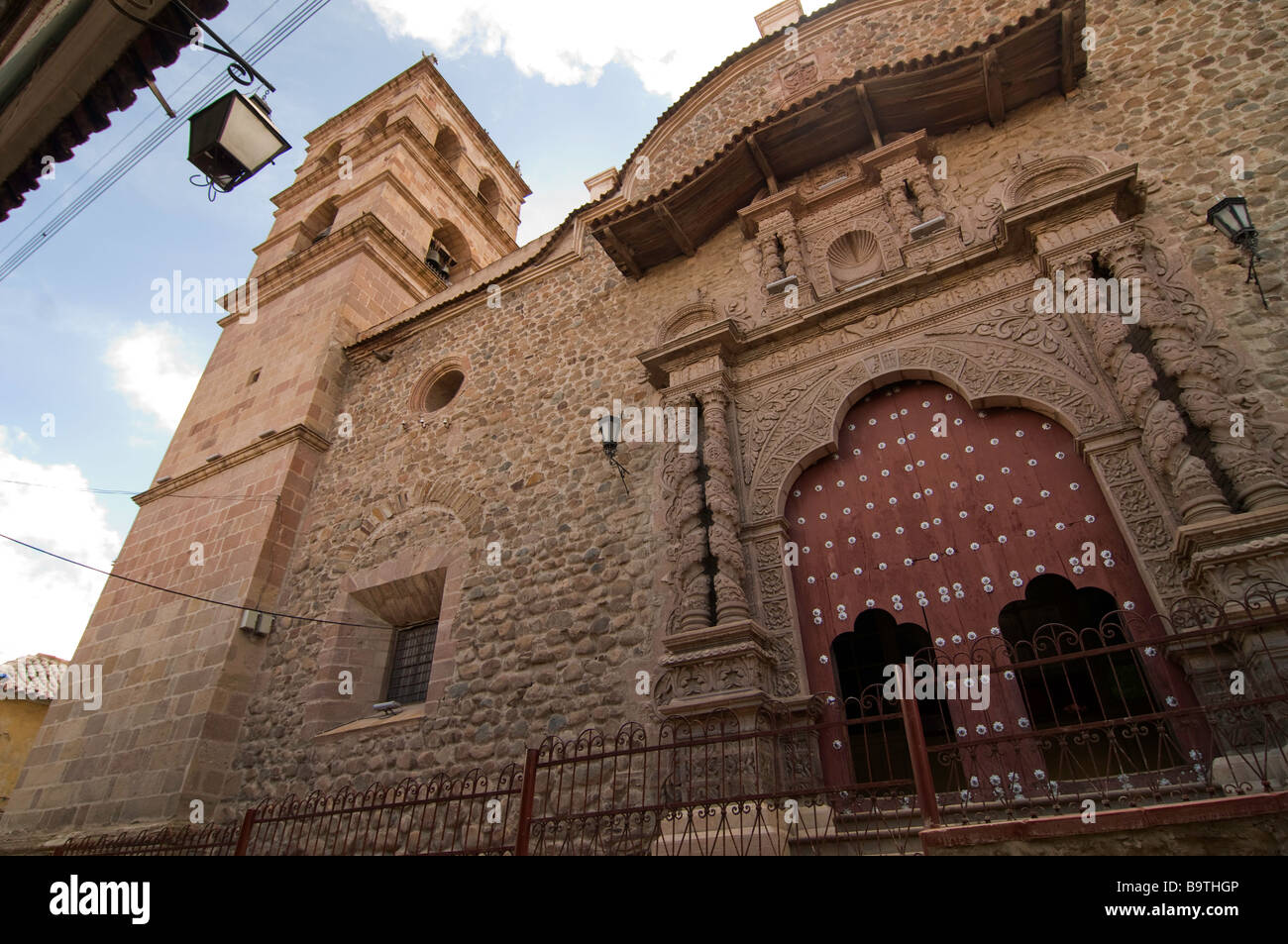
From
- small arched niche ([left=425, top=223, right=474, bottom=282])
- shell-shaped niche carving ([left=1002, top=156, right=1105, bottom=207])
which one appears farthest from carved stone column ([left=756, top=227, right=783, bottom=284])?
small arched niche ([left=425, top=223, right=474, bottom=282])

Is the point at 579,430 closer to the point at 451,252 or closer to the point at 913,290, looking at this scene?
the point at 913,290

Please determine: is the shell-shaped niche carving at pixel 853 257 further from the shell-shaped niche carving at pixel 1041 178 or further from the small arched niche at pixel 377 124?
the small arched niche at pixel 377 124

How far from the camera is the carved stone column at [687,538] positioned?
5855mm

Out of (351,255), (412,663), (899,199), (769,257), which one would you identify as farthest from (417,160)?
(899,199)

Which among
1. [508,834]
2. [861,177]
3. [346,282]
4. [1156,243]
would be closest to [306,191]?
[346,282]

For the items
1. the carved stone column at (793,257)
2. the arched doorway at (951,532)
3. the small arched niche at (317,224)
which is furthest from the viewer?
the small arched niche at (317,224)

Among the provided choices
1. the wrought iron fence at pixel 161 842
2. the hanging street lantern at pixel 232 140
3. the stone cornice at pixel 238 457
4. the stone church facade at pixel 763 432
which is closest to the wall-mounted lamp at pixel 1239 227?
the stone church facade at pixel 763 432

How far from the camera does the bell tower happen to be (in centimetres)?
827

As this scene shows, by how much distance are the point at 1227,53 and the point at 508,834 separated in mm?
9397

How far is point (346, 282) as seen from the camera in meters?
12.5

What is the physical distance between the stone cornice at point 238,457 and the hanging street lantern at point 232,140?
5798mm

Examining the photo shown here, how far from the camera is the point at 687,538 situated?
6266 mm

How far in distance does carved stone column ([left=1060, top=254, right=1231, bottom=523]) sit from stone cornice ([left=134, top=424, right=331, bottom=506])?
9.80 metres
